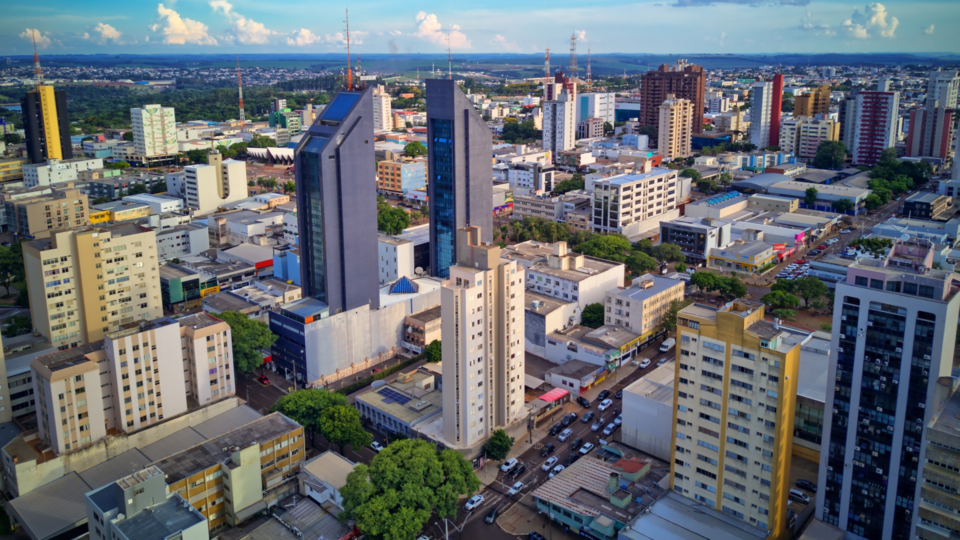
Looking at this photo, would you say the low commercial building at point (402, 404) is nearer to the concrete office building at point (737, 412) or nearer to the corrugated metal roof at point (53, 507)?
the concrete office building at point (737, 412)

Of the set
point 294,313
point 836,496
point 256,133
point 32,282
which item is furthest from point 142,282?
point 256,133

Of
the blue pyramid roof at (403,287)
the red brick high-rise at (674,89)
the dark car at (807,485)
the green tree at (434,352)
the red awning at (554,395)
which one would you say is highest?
the red brick high-rise at (674,89)

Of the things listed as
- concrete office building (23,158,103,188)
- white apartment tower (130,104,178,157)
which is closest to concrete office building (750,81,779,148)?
white apartment tower (130,104,178,157)

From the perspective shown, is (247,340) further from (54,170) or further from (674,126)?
(674,126)

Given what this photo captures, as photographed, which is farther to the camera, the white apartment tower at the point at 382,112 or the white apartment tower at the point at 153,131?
the white apartment tower at the point at 382,112

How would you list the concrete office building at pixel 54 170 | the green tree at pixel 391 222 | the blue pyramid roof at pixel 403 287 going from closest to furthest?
the blue pyramid roof at pixel 403 287 < the green tree at pixel 391 222 < the concrete office building at pixel 54 170

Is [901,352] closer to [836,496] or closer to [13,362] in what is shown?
[836,496]

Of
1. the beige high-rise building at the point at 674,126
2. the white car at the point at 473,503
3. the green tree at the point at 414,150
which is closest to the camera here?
the white car at the point at 473,503

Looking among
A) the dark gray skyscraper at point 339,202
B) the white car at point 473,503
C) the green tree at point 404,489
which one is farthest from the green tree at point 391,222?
the green tree at point 404,489

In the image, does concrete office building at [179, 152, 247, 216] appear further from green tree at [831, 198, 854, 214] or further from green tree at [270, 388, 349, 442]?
green tree at [831, 198, 854, 214]
